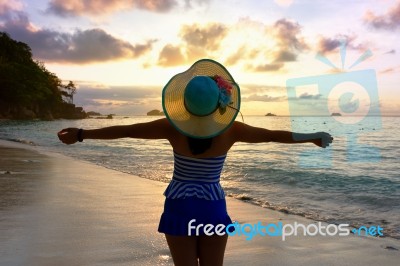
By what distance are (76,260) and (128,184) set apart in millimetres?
5112

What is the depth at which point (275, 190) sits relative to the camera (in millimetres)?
9930

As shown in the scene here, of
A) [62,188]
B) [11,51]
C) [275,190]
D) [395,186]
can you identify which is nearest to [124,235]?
[62,188]

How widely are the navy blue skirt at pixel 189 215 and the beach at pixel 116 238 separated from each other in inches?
59.3

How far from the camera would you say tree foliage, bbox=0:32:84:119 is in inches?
2990

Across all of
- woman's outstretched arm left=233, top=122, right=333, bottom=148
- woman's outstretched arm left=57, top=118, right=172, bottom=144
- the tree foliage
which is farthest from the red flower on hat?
the tree foliage

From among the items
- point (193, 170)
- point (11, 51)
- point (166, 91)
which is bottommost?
point (193, 170)

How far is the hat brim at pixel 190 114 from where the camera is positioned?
7.41ft

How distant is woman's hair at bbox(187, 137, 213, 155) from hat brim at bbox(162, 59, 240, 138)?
8cm

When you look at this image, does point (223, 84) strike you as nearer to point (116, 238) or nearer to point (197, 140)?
point (197, 140)

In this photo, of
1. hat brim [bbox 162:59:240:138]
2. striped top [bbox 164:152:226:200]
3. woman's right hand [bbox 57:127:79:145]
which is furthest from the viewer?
woman's right hand [bbox 57:127:79:145]

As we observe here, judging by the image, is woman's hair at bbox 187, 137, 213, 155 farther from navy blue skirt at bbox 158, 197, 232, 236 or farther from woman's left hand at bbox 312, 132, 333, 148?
woman's left hand at bbox 312, 132, 333, 148

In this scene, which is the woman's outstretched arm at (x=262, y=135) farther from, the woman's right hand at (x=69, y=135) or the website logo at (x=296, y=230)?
the website logo at (x=296, y=230)

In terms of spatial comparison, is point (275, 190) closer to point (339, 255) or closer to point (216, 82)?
point (339, 255)

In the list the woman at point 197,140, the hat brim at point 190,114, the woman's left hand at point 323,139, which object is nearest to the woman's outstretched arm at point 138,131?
the woman at point 197,140
